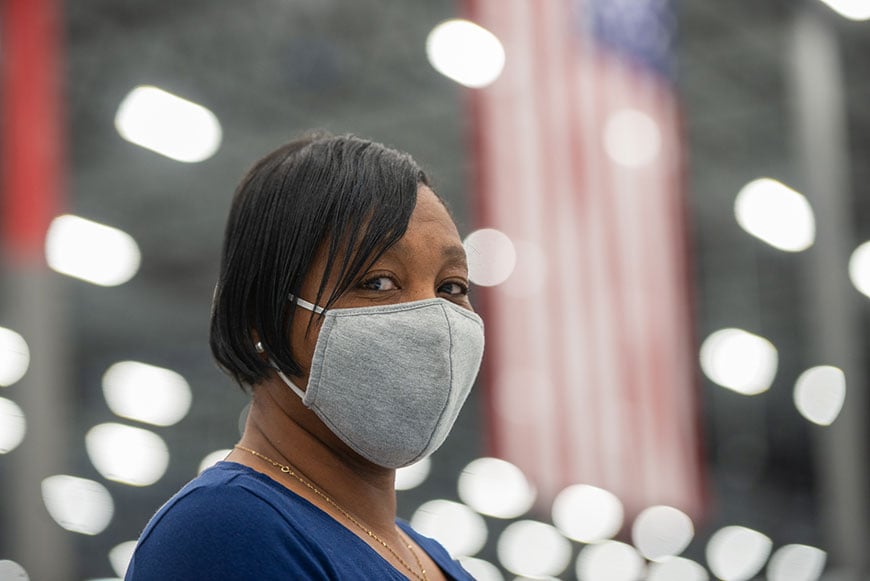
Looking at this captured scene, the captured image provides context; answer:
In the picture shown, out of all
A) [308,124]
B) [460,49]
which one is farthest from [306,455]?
[308,124]

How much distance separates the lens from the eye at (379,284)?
196cm

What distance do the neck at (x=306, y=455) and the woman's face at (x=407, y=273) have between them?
0.23 ft

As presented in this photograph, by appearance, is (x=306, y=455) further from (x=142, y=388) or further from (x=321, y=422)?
(x=142, y=388)

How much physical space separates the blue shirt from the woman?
5 centimetres

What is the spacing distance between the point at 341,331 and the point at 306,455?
197 millimetres

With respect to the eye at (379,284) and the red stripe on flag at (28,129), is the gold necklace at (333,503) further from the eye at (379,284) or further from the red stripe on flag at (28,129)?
the red stripe on flag at (28,129)

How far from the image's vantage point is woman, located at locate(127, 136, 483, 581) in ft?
6.32

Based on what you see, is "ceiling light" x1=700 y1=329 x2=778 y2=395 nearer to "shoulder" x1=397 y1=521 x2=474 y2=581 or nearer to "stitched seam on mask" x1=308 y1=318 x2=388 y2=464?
"shoulder" x1=397 y1=521 x2=474 y2=581

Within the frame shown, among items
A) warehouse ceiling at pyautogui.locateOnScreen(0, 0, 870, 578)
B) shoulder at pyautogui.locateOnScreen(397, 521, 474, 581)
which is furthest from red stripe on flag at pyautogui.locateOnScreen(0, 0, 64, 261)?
shoulder at pyautogui.locateOnScreen(397, 521, 474, 581)

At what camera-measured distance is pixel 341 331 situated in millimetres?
1931

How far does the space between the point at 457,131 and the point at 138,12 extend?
4.69 metres

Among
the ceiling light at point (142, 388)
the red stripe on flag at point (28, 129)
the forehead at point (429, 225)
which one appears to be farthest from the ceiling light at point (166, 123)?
the forehead at point (429, 225)

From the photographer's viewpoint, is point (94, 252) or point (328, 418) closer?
point (328, 418)

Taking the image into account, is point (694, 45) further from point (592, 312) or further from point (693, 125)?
point (592, 312)
